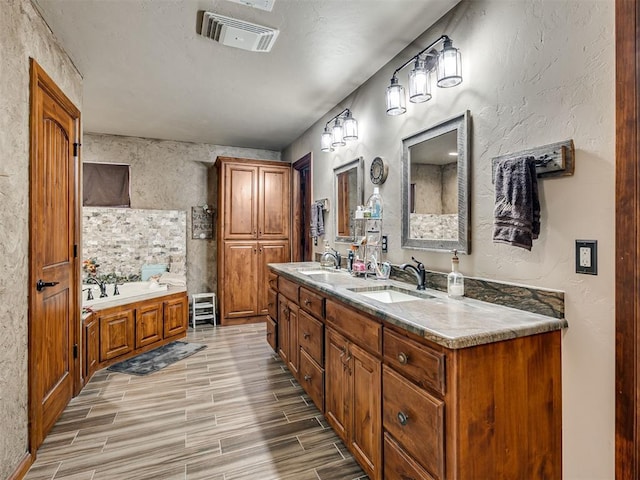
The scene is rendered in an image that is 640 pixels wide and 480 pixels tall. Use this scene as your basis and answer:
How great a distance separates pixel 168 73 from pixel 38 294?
1921 mm

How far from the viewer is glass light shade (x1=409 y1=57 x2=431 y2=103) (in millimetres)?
2020

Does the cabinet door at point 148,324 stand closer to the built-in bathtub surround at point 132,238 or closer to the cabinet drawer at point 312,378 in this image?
the built-in bathtub surround at point 132,238

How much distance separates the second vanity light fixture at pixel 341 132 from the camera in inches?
118

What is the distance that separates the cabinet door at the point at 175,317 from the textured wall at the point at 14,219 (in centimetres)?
199

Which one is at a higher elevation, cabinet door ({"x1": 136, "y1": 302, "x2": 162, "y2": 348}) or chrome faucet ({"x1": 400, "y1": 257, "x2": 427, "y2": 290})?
chrome faucet ({"x1": 400, "y1": 257, "x2": 427, "y2": 290})

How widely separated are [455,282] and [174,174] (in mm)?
4345

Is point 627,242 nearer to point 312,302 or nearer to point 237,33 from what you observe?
point 312,302

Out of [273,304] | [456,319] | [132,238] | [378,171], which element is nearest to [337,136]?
[378,171]

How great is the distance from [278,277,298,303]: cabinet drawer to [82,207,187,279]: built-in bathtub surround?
7.69 feet

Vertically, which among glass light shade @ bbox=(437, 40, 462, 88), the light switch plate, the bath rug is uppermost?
glass light shade @ bbox=(437, 40, 462, 88)

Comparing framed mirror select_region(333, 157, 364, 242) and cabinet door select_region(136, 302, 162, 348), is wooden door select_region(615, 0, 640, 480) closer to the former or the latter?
framed mirror select_region(333, 157, 364, 242)

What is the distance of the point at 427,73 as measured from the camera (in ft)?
6.82

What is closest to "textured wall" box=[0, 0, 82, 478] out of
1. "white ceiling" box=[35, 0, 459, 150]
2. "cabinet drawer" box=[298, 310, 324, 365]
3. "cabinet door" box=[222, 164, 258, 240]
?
"white ceiling" box=[35, 0, 459, 150]

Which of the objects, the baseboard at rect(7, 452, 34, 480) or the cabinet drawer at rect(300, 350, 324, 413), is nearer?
the baseboard at rect(7, 452, 34, 480)
